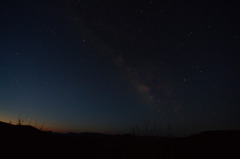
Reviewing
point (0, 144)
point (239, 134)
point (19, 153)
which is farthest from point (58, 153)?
point (239, 134)

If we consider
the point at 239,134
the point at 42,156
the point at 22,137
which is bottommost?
the point at 42,156

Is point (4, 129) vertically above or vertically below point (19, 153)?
above

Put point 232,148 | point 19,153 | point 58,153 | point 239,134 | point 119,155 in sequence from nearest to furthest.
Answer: point 19,153
point 58,153
point 119,155
point 232,148
point 239,134

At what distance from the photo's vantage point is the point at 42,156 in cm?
650

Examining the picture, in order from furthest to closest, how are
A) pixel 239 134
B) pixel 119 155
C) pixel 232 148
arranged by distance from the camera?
pixel 239 134, pixel 232 148, pixel 119 155

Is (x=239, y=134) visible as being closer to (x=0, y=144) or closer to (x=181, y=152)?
(x=181, y=152)

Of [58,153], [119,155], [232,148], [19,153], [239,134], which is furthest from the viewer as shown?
[239,134]

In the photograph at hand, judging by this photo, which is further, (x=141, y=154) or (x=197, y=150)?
(x=197, y=150)

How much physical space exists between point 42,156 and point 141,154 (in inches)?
156

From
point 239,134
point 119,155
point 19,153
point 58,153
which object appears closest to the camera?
point 19,153

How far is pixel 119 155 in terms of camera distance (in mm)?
7809

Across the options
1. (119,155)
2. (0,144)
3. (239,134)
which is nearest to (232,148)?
(239,134)

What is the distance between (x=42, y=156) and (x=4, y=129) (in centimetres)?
230

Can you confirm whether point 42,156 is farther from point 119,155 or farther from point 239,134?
point 239,134
